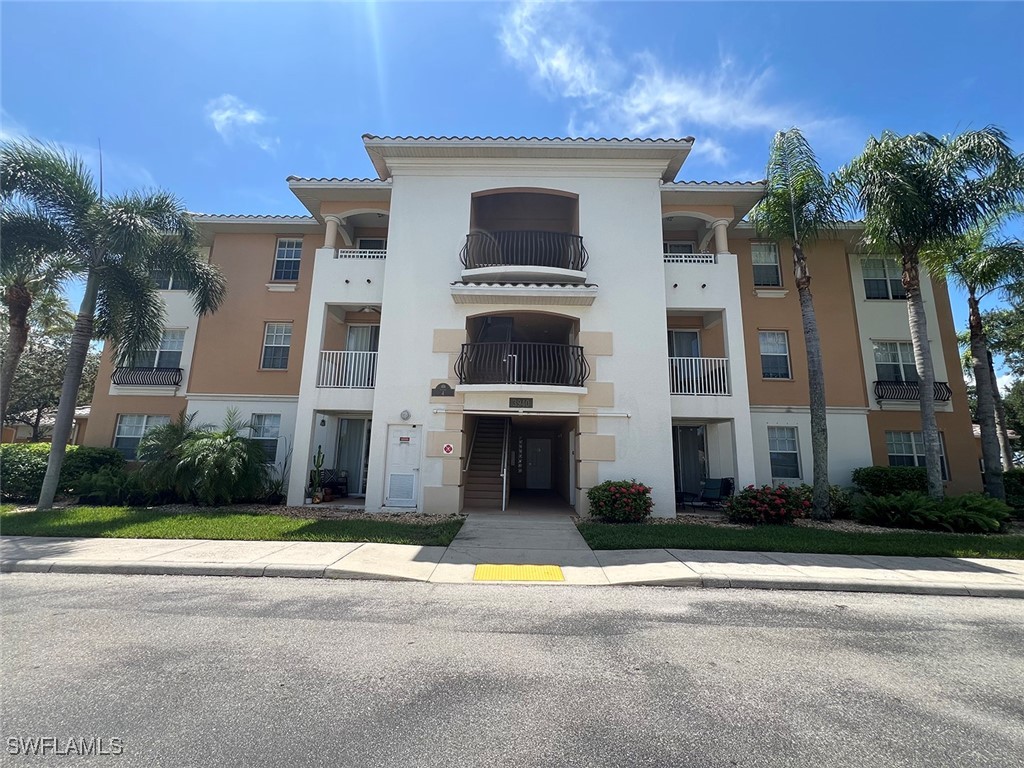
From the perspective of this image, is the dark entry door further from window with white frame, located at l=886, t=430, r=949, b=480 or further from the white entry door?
window with white frame, located at l=886, t=430, r=949, b=480

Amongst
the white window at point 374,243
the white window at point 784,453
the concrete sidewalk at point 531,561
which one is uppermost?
the white window at point 374,243

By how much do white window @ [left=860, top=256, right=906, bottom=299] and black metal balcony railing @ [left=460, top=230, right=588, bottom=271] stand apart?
1117cm

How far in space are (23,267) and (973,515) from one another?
2385 centimetres

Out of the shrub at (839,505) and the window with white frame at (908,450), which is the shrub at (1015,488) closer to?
the window with white frame at (908,450)

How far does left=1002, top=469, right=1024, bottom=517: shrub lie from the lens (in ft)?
42.0


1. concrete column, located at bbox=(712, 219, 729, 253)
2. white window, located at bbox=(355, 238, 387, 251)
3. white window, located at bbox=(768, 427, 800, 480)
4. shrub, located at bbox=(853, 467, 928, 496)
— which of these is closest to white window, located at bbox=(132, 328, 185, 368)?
white window, located at bbox=(355, 238, 387, 251)

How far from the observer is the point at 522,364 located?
12.4 m

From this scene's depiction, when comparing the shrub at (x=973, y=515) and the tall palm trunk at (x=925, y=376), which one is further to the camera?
the tall palm trunk at (x=925, y=376)

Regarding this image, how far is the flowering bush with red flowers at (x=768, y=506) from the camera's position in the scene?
36.0 ft

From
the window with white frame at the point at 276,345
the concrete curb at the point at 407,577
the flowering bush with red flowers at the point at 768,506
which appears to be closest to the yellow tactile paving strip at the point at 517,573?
the concrete curb at the point at 407,577

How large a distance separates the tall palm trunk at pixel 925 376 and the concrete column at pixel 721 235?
4535mm

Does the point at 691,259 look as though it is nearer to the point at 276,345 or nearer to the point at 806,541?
the point at 806,541

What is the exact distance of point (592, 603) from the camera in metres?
5.74

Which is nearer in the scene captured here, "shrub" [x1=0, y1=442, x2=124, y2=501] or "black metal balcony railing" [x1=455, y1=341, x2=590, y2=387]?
"black metal balcony railing" [x1=455, y1=341, x2=590, y2=387]
